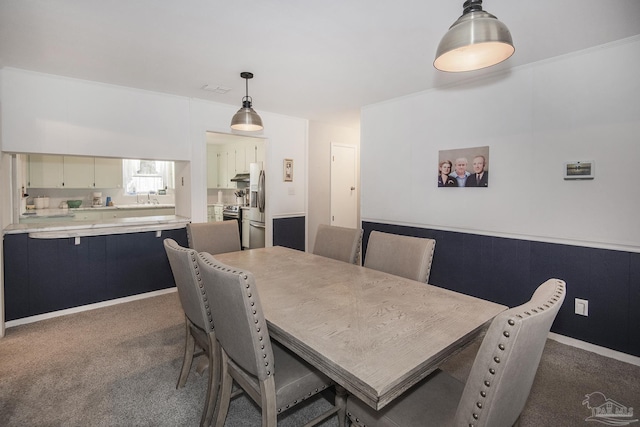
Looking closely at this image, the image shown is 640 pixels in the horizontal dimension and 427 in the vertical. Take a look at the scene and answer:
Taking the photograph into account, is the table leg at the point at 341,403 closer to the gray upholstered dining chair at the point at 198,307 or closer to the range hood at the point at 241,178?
the gray upholstered dining chair at the point at 198,307

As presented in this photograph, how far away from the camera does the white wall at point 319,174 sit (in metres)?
5.21

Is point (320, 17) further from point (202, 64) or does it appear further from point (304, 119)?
point (304, 119)

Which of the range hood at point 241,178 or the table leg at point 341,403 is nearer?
the table leg at point 341,403

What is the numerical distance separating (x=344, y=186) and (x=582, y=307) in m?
3.77

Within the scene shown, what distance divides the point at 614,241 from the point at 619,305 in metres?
0.50

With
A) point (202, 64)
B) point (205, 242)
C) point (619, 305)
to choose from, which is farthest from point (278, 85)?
point (619, 305)

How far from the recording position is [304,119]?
16.5 ft

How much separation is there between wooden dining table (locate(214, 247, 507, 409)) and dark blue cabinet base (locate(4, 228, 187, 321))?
2.27m

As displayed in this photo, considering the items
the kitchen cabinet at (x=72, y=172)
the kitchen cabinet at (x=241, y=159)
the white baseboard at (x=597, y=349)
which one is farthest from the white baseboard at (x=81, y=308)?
the white baseboard at (x=597, y=349)

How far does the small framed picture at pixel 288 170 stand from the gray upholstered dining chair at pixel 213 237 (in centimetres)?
191

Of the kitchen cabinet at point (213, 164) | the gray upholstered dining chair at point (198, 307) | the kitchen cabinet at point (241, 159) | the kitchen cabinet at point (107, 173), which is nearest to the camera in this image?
the gray upholstered dining chair at point (198, 307)

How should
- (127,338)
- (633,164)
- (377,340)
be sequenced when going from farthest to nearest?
(127,338) → (633,164) → (377,340)

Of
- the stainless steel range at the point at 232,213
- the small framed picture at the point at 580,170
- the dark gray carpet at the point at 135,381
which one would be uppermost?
the small framed picture at the point at 580,170

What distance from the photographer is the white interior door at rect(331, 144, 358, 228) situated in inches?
218
